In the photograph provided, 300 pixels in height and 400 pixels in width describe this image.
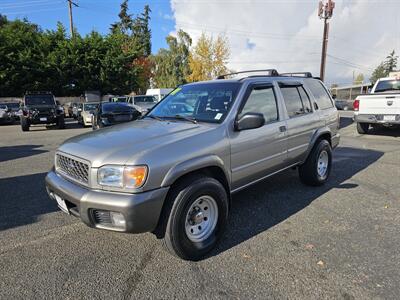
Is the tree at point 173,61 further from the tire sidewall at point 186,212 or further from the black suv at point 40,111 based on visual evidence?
the tire sidewall at point 186,212

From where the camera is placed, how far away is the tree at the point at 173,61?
50125mm

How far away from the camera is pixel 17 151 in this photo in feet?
31.6

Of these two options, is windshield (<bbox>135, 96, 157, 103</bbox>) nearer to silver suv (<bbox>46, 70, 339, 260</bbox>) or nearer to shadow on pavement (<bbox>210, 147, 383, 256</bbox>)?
shadow on pavement (<bbox>210, 147, 383, 256</bbox>)

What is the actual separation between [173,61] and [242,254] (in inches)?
1947

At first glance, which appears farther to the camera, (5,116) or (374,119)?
(5,116)

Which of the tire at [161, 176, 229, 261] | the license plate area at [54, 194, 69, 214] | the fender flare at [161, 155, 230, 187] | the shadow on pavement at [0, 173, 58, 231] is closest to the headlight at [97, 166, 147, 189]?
the fender flare at [161, 155, 230, 187]

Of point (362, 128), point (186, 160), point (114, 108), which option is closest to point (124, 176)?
point (186, 160)

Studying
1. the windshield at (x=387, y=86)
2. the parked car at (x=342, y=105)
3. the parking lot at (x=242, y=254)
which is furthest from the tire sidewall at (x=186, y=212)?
the parked car at (x=342, y=105)

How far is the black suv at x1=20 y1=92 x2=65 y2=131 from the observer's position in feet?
52.0

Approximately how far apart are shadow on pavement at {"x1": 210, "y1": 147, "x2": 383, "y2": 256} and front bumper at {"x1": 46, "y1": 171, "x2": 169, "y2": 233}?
0.96 meters

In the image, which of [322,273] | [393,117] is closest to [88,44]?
[393,117]

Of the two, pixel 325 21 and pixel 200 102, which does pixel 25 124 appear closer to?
pixel 200 102

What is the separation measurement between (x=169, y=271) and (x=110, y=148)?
130 centimetres

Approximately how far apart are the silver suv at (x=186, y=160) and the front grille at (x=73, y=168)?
1cm
